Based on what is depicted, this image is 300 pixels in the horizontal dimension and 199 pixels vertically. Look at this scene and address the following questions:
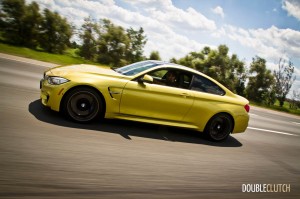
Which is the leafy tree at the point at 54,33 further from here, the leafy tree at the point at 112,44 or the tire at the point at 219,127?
the tire at the point at 219,127

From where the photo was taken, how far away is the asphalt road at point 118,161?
361 cm

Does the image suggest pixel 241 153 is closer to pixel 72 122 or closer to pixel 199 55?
pixel 72 122

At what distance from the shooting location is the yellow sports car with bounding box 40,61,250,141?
5.62 m

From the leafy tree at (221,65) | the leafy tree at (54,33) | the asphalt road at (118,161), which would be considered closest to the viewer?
the asphalt road at (118,161)

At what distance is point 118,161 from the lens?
15.2 ft

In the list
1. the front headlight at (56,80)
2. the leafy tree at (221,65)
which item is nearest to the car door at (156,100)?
the front headlight at (56,80)

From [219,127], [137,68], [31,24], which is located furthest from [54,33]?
[219,127]

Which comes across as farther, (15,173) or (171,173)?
(171,173)

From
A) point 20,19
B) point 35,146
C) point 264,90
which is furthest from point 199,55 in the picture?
point 35,146

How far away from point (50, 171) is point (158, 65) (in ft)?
11.7

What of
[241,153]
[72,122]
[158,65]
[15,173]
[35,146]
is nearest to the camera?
[15,173]

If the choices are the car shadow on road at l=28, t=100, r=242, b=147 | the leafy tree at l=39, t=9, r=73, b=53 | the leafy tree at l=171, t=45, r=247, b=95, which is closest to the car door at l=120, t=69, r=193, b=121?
the car shadow on road at l=28, t=100, r=242, b=147

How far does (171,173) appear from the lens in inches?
185

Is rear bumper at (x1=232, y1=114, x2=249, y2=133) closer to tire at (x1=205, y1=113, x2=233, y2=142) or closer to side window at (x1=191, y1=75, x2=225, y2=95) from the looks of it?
tire at (x1=205, y1=113, x2=233, y2=142)
